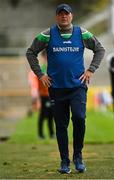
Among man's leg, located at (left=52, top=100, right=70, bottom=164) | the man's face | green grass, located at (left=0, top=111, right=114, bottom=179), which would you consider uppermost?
the man's face

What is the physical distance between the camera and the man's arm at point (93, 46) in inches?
403

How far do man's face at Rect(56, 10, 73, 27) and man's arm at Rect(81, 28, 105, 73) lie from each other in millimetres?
244

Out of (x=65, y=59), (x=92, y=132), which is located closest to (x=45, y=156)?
(x=65, y=59)

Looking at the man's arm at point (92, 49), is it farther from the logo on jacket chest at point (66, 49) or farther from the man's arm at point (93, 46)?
the logo on jacket chest at point (66, 49)

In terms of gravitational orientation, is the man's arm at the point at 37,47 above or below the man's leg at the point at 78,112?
above

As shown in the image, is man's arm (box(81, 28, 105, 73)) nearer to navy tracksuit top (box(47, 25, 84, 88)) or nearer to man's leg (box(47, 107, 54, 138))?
→ navy tracksuit top (box(47, 25, 84, 88))

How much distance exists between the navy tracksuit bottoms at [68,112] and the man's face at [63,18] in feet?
2.65

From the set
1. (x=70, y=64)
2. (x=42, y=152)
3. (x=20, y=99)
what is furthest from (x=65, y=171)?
(x=20, y=99)

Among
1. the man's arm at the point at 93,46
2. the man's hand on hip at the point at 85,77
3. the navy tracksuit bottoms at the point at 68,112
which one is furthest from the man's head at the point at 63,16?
the navy tracksuit bottoms at the point at 68,112

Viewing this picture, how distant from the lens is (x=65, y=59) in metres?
10.1

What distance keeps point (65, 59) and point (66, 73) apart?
172mm

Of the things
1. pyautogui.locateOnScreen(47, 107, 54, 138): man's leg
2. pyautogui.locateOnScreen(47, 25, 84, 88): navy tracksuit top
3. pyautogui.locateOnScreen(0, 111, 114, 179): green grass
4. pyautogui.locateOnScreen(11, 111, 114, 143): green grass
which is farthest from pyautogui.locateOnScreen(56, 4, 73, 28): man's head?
pyautogui.locateOnScreen(47, 107, 54, 138): man's leg

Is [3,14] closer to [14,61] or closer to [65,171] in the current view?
[14,61]

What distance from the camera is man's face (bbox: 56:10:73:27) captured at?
397 inches
